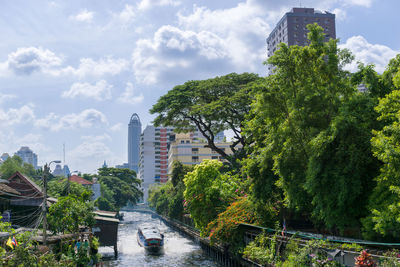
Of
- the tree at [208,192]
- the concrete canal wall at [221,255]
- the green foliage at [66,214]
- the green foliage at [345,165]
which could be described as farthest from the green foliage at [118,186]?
the green foliage at [345,165]

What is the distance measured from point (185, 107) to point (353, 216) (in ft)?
97.5

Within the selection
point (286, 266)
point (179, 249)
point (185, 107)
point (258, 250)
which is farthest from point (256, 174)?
point (179, 249)

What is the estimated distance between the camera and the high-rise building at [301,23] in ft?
359

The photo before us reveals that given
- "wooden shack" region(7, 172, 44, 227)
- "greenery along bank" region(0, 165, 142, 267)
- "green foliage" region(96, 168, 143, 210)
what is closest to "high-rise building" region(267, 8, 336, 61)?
"green foliage" region(96, 168, 143, 210)

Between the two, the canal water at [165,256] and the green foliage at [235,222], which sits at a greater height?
the green foliage at [235,222]

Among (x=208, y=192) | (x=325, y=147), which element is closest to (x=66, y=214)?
(x=208, y=192)

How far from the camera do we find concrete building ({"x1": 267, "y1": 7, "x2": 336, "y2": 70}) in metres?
109

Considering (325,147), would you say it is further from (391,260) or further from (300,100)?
(391,260)

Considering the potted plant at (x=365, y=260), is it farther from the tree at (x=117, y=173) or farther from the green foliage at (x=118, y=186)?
the tree at (x=117, y=173)

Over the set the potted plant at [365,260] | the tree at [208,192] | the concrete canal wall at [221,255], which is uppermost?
the tree at [208,192]

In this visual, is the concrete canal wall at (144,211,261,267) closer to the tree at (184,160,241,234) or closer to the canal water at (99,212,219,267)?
the canal water at (99,212,219,267)

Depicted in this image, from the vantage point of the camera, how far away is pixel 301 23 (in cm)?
11044

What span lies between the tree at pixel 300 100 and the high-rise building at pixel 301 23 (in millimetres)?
87432

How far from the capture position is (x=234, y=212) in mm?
33562
